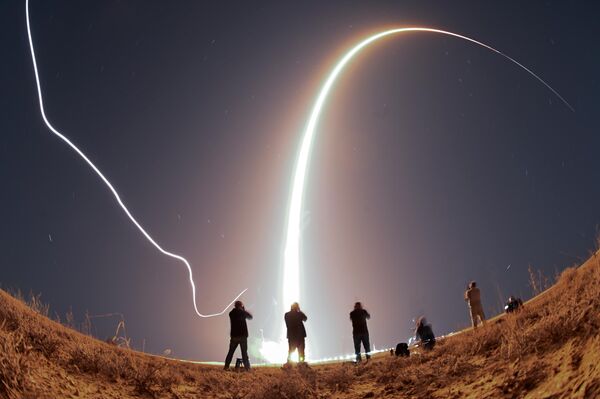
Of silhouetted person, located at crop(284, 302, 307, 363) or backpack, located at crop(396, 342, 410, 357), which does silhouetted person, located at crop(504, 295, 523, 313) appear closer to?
backpack, located at crop(396, 342, 410, 357)

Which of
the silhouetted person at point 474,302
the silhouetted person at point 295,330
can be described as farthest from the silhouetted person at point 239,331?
the silhouetted person at point 474,302

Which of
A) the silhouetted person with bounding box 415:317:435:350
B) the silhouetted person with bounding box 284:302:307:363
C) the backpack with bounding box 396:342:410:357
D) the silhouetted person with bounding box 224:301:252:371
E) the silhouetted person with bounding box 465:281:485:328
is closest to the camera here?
the backpack with bounding box 396:342:410:357

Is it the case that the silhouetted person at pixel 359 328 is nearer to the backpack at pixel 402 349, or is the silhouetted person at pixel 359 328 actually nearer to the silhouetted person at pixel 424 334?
the silhouetted person at pixel 424 334

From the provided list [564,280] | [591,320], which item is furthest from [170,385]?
[564,280]

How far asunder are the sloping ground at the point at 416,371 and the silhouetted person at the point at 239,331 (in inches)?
110

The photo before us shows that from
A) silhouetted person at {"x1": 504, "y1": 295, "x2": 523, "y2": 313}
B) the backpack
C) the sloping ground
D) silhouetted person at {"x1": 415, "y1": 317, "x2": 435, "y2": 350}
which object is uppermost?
silhouetted person at {"x1": 504, "y1": 295, "x2": 523, "y2": 313}

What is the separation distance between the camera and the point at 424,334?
425 inches

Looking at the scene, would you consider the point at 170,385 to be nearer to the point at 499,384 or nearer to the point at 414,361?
the point at 414,361

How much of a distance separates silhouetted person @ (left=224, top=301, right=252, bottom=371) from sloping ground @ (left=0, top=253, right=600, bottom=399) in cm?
280

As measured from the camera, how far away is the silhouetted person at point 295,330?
1158cm

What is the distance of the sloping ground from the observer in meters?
3.74

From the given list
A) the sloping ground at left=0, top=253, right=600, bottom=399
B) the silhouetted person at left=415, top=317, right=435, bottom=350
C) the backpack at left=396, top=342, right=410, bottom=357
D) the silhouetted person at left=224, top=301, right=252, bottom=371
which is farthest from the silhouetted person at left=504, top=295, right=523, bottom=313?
the silhouetted person at left=224, top=301, right=252, bottom=371

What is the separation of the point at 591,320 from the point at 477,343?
2554 mm

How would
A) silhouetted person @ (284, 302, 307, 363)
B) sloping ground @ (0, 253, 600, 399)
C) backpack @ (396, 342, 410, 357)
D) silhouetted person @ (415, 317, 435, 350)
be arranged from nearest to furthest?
sloping ground @ (0, 253, 600, 399), backpack @ (396, 342, 410, 357), silhouetted person @ (415, 317, 435, 350), silhouetted person @ (284, 302, 307, 363)
